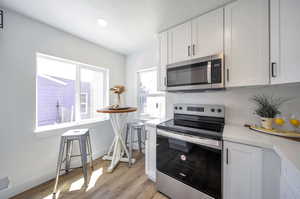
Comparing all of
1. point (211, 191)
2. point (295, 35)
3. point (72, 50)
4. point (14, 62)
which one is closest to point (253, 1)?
point (295, 35)

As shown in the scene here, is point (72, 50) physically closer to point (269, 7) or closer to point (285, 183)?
point (269, 7)

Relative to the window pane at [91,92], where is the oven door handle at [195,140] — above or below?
below

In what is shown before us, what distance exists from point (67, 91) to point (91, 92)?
48 centimetres

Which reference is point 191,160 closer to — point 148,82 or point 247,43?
point 247,43

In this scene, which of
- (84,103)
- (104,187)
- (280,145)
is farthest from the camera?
(84,103)

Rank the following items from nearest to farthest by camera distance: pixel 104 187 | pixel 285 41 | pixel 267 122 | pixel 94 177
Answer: pixel 285 41 < pixel 267 122 < pixel 104 187 < pixel 94 177

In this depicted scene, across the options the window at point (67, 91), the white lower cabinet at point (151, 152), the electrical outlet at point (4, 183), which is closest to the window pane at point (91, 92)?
the window at point (67, 91)

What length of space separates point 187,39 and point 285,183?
5.56 ft

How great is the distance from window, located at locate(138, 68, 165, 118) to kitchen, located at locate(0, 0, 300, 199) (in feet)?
1.66

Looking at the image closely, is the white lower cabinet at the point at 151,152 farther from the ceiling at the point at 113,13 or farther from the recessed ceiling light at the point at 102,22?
the recessed ceiling light at the point at 102,22

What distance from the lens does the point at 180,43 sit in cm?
168

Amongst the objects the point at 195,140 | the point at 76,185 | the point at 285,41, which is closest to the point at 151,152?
the point at 195,140

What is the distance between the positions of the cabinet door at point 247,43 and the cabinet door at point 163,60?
82 centimetres

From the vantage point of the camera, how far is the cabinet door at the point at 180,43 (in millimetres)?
1600
